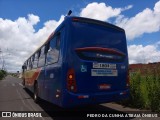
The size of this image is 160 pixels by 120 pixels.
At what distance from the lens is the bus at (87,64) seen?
7895mm

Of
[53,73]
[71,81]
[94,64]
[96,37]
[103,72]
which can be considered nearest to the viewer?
[71,81]

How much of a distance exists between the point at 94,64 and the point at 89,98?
3.60 ft

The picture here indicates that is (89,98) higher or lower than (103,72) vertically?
lower

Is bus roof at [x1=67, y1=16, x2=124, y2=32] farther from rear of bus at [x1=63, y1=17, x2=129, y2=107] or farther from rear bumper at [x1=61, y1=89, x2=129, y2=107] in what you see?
rear bumper at [x1=61, y1=89, x2=129, y2=107]

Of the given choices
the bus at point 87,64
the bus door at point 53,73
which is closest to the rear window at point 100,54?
the bus at point 87,64

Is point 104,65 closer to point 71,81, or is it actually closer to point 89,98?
point 89,98

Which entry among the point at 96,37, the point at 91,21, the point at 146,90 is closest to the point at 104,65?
the point at 96,37

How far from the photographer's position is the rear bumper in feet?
25.4

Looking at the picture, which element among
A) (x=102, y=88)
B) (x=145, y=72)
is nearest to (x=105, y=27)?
(x=102, y=88)

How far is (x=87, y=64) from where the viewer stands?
8.13 metres

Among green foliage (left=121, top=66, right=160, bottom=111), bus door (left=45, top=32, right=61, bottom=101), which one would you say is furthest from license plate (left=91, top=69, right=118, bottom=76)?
green foliage (left=121, top=66, right=160, bottom=111)

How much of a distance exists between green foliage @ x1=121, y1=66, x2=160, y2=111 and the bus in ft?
5.05

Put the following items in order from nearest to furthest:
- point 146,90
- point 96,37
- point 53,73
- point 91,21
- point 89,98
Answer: point 89,98 < point 96,37 < point 91,21 < point 53,73 < point 146,90

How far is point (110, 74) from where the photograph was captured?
28.5ft
